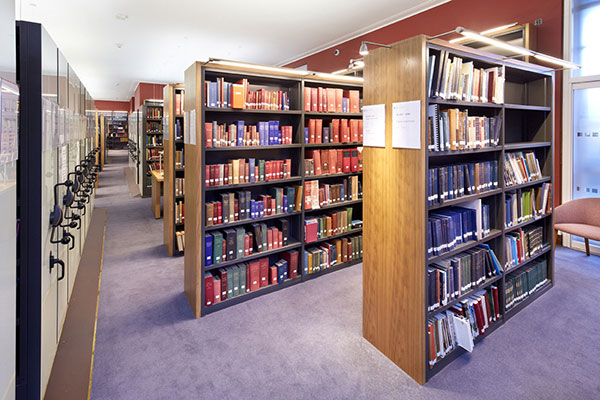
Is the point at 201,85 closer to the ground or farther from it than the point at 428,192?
farther from it

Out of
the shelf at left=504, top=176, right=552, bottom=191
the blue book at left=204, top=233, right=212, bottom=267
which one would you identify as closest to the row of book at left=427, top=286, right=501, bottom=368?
the shelf at left=504, top=176, right=552, bottom=191

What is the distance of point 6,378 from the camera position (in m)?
1.31

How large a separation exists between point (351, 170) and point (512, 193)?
67.0 inches

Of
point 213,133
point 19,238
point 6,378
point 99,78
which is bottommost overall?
point 6,378

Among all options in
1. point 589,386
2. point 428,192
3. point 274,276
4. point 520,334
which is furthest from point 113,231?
point 589,386

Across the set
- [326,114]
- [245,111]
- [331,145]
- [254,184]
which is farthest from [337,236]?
[245,111]

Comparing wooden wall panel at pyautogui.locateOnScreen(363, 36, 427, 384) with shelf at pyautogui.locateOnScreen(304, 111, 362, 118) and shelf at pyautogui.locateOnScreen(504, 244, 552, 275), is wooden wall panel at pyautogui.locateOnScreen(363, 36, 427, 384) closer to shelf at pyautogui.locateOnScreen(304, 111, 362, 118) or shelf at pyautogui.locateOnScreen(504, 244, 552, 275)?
shelf at pyautogui.locateOnScreen(504, 244, 552, 275)

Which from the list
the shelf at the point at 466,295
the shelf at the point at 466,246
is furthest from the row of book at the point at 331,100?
the shelf at the point at 466,295

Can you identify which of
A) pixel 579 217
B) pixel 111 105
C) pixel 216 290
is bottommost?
pixel 216 290

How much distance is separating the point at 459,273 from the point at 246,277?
6.28ft

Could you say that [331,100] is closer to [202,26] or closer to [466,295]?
[466,295]

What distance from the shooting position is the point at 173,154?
15.2 feet

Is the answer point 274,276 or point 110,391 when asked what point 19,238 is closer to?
point 110,391

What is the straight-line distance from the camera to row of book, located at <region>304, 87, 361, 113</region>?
3804mm
